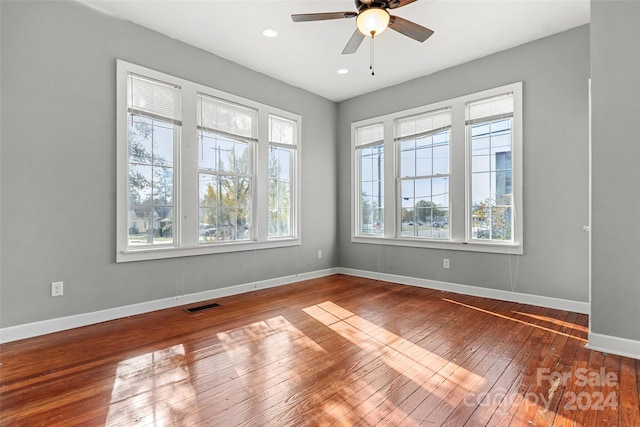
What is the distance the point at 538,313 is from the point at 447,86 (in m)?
3.14

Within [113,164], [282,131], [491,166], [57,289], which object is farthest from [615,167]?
[57,289]

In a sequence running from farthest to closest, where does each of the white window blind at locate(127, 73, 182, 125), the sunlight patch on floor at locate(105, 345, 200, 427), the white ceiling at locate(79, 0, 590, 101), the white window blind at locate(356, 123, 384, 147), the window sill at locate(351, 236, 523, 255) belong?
1. the white window blind at locate(356, 123, 384, 147)
2. the window sill at locate(351, 236, 523, 255)
3. the white window blind at locate(127, 73, 182, 125)
4. the white ceiling at locate(79, 0, 590, 101)
5. the sunlight patch on floor at locate(105, 345, 200, 427)

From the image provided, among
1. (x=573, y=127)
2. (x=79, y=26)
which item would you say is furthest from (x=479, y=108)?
(x=79, y=26)

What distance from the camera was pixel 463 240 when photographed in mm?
4371

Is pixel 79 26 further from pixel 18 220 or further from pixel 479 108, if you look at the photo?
pixel 479 108

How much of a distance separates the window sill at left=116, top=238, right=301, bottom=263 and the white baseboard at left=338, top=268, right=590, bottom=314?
1691 mm

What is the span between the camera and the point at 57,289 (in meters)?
2.96

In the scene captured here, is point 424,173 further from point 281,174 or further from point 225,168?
point 225,168

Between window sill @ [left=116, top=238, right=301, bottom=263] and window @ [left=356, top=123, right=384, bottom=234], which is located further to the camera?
window @ [left=356, top=123, right=384, bottom=234]

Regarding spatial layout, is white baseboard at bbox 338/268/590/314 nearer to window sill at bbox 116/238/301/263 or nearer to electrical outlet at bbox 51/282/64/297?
window sill at bbox 116/238/301/263

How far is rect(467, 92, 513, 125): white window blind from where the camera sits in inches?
158

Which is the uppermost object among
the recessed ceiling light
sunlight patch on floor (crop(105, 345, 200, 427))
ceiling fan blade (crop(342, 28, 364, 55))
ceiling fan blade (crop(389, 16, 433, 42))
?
the recessed ceiling light

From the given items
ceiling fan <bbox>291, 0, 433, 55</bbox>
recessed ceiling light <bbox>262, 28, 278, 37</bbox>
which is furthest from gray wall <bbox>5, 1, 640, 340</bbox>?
ceiling fan <bbox>291, 0, 433, 55</bbox>

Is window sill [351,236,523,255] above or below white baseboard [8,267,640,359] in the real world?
above
